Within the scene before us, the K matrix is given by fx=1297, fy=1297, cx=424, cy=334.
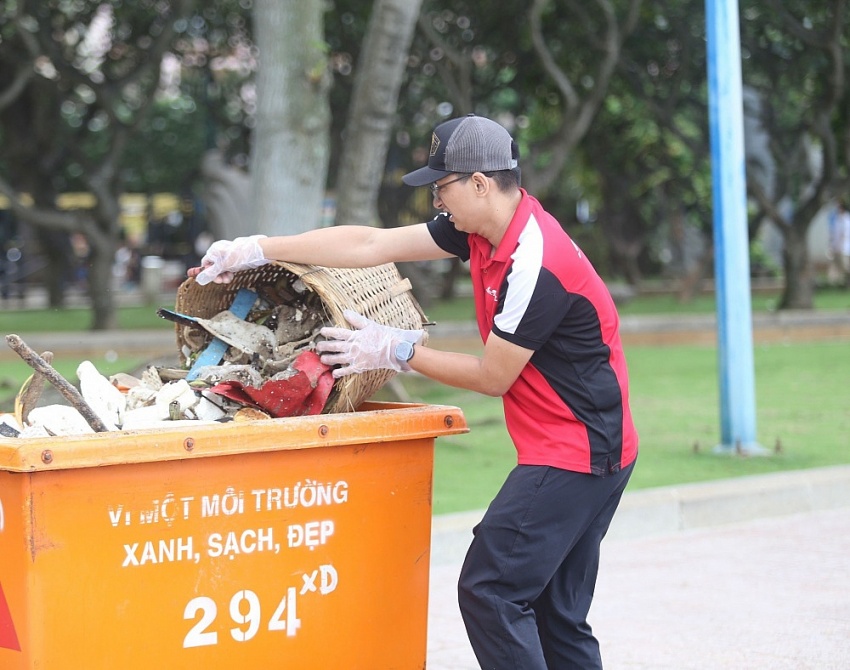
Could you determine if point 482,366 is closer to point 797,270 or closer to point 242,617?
point 242,617

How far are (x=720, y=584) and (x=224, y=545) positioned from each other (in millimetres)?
3124

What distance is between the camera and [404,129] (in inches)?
869

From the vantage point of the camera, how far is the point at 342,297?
3.63 meters

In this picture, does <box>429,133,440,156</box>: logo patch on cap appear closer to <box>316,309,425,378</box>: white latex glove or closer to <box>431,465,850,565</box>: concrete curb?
<box>316,309,425,378</box>: white latex glove

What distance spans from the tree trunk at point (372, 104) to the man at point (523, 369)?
610cm

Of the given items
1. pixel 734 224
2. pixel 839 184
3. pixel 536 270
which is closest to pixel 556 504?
pixel 536 270

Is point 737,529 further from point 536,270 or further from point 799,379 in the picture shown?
point 799,379

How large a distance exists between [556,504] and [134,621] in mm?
1089

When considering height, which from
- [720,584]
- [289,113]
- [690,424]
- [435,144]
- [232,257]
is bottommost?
[720,584]

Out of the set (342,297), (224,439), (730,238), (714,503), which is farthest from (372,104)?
(224,439)

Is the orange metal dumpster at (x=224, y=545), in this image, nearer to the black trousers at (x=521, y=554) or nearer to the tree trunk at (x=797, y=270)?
the black trousers at (x=521, y=554)

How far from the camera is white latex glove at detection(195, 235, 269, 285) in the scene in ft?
12.2

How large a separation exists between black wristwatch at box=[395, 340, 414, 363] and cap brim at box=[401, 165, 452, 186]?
42cm

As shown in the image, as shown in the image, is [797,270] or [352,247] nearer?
[352,247]
